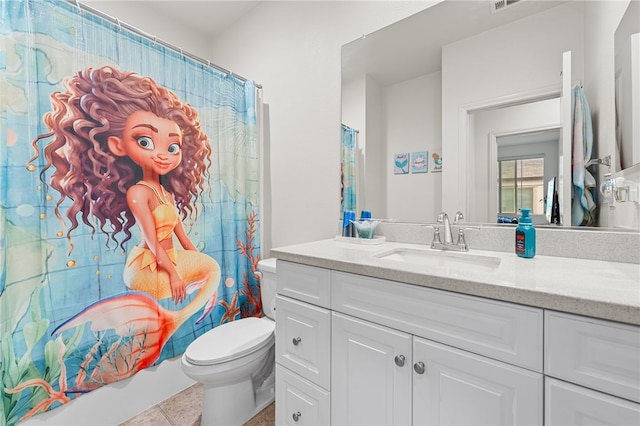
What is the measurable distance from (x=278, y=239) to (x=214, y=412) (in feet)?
3.49

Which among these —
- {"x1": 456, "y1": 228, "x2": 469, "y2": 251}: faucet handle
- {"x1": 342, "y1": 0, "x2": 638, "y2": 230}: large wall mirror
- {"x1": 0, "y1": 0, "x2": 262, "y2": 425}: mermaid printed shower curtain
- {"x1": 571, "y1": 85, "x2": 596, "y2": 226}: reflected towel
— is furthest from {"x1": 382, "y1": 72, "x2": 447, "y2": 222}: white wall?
{"x1": 0, "y1": 0, "x2": 262, "y2": 425}: mermaid printed shower curtain

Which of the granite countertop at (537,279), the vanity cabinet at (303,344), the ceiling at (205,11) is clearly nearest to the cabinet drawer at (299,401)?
the vanity cabinet at (303,344)

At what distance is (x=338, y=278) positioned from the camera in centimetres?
100

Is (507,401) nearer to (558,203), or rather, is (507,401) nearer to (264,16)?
(558,203)

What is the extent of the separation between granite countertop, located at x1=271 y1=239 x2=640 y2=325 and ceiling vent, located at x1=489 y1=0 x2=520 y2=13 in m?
1.04

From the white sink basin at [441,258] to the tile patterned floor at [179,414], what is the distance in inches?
44.3

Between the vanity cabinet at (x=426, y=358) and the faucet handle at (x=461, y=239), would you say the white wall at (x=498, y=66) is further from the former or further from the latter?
the vanity cabinet at (x=426, y=358)

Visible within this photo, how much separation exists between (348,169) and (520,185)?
0.84m

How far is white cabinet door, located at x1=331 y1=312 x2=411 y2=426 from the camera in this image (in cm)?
86

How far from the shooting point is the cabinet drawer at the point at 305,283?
3.41 ft

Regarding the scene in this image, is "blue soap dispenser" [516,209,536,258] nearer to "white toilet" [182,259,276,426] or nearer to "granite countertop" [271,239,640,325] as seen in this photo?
"granite countertop" [271,239,640,325]

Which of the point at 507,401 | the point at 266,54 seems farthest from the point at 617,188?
the point at 266,54

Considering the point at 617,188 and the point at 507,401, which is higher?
the point at 617,188

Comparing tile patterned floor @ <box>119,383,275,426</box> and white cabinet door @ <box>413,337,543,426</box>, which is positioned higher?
white cabinet door @ <box>413,337,543,426</box>
